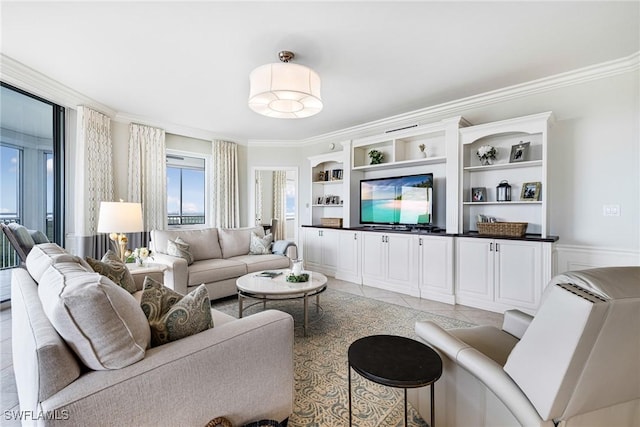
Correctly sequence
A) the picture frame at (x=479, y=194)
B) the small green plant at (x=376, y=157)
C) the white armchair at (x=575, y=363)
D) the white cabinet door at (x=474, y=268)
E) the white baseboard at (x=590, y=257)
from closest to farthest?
the white armchair at (x=575, y=363)
the white baseboard at (x=590, y=257)
the white cabinet door at (x=474, y=268)
the picture frame at (x=479, y=194)
the small green plant at (x=376, y=157)

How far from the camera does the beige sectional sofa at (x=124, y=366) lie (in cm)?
90

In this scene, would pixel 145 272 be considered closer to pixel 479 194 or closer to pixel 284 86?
pixel 284 86

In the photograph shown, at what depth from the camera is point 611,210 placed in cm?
295

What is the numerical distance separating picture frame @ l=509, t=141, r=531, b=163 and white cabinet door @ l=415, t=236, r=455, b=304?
1.17m

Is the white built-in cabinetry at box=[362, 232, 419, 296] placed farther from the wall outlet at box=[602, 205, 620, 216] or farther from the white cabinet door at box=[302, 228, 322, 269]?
the wall outlet at box=[602, 205, 620, 216]

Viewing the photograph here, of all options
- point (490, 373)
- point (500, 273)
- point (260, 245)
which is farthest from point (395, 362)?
point (260, 245)

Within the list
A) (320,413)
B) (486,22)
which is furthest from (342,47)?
(320,413)

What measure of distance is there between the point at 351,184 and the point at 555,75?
2.84m

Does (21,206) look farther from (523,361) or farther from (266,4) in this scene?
(523,361)

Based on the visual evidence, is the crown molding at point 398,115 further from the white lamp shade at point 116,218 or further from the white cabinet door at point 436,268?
the white cabinet door at point 436,268

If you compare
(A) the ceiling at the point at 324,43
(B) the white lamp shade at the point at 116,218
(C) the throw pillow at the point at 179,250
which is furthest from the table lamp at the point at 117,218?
(A) the ceiling at the point at 324,43

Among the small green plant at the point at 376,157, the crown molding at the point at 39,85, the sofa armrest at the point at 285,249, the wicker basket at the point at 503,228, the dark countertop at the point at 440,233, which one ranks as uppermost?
the crown molding at the point at 39,85

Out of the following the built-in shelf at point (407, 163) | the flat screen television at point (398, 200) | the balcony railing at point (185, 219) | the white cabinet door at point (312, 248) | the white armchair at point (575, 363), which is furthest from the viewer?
the balcony railing at point (185, 219)

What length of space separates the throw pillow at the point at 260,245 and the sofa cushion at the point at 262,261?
136mm
